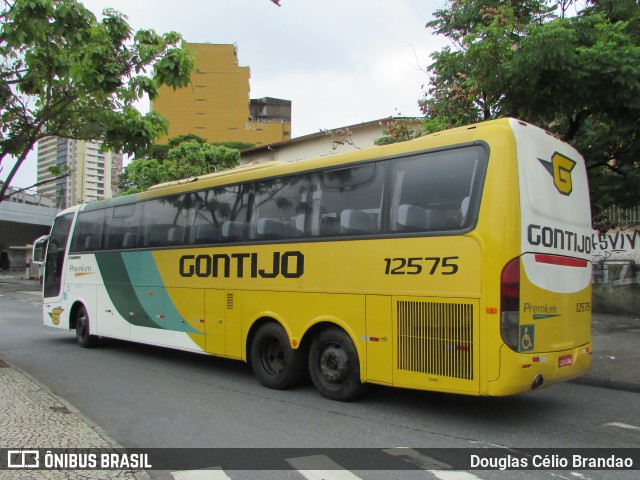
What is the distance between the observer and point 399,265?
6.38 meters

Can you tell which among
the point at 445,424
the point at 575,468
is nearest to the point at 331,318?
the point at 445,424

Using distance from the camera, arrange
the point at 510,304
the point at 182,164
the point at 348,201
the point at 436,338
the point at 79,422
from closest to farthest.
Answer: the point at 510,304
the point at 79,422
the point at 436,338
the point at 348,201
the point at 182,164

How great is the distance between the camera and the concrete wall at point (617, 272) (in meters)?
14.6

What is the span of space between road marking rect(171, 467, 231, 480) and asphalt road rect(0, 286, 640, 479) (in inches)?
6.4

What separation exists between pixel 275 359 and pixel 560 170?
4.54 m

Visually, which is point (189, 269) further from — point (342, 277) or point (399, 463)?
point (399, 463)

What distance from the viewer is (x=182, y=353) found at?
11.6 meters

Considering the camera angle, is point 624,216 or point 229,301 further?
point 624,216

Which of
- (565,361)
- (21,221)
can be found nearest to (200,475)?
(565,361)

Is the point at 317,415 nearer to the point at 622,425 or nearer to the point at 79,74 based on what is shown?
the point at 622,425

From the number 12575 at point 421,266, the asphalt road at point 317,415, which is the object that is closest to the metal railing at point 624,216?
the asphalt road at point 317,415

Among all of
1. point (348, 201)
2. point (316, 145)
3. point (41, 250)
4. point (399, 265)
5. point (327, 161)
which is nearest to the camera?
point (399, 265)

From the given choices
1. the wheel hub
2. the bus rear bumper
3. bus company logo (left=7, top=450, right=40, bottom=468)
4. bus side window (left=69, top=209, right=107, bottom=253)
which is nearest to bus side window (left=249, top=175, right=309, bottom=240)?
the wheel hub

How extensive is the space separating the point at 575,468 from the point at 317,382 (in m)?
3.38
